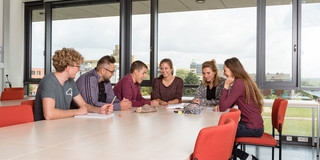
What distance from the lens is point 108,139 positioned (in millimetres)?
1488

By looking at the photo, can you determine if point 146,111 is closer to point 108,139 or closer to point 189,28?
point 108,139

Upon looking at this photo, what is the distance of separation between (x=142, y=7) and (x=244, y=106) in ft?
11.1

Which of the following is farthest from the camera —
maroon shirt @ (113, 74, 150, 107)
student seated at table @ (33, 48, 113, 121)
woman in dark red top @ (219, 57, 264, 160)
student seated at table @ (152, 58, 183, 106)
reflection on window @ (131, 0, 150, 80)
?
reflection on window @ (131, 0, 150, 80)

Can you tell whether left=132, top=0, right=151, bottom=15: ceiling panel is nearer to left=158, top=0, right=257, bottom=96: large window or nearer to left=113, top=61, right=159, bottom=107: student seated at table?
left=158, top=0, right=257, bottom=96: large window

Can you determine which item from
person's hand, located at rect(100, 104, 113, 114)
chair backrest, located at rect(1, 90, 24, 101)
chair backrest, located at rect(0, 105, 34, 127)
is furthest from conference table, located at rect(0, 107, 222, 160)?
chair backrest, located at rect(1, 90, 24, 101)

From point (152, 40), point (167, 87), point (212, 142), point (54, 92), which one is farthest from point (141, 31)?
point (212, 142)

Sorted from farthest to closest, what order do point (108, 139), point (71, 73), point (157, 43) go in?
point (157, 43) → point (71, 73) → point (108, 139)

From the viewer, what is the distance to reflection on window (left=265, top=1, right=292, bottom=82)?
15.6 feet

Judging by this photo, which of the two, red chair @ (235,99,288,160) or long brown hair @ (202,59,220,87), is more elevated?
long brown hair @ (202,59,220,87)

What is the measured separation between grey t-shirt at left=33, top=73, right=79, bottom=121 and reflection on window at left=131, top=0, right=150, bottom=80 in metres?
2.92

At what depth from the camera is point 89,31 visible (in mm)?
5930

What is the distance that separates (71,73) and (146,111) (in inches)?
30.7

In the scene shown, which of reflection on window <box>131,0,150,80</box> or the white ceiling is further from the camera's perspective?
reflection on window <box>131,0,150,80</box>

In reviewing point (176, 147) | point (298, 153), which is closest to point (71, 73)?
point (176, 147)
